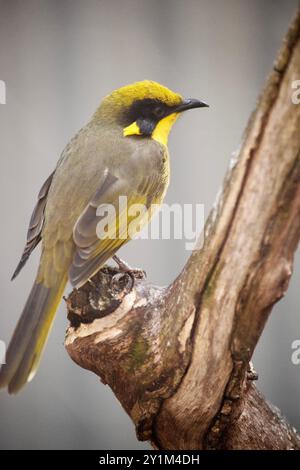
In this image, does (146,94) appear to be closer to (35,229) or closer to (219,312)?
(35,229)

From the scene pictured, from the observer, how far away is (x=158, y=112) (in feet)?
9.39

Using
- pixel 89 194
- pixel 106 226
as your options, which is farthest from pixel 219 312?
pixel 89 194

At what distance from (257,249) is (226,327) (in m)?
0.28

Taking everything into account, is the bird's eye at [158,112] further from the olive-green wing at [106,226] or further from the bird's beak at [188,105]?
the olive-green wing at [106,226]

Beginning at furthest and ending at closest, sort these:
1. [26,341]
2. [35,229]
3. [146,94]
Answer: [146,94], [35,229], [26,341]

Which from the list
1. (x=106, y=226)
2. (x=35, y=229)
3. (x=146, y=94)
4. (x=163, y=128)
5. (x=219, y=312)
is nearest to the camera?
(x=219, y=312)

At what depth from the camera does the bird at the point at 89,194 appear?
2.31 metres

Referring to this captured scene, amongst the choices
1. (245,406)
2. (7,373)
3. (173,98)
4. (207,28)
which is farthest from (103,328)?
(207,28)

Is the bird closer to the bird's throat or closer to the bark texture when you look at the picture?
the bird's throat

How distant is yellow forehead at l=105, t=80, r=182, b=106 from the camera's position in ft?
9.24

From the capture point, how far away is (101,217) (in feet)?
8.06

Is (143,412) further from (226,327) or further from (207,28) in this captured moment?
(207,28)

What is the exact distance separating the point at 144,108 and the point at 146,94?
6 centimetres

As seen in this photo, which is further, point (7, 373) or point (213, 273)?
point (7, 373)
